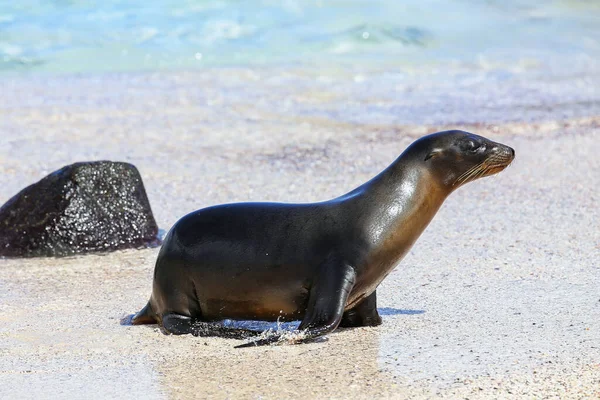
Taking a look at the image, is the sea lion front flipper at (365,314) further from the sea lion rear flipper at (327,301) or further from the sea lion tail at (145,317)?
the sea lion tail at (145,317)

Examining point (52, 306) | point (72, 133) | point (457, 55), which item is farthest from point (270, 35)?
point (52, 306)

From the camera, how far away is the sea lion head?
4562 millimetres

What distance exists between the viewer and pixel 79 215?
21.3 ft

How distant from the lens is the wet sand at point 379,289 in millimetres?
3832

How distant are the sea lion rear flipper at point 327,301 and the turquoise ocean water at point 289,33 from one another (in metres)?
13.1

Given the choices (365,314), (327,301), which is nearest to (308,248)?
(327,301)

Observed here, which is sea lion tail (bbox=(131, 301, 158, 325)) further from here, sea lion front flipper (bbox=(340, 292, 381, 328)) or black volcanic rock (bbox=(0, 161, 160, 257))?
black volcanic rock (bbox=(0, 161, 160, 257))

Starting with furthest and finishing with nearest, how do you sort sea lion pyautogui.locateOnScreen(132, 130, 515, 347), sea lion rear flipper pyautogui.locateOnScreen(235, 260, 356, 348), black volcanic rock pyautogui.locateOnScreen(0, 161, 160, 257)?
black volcanic rock pyautogui.locateOnScreen(0, 161, 160, 257)
sea lion pyautogui.locateOnScreen(132, 130, 515, 347)
sea lion rear flipper pyautogui.locateOnScreen(235, 260, 356, 348)

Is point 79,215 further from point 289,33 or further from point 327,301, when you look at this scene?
point 289,33

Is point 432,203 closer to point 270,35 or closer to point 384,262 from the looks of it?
point 384,262

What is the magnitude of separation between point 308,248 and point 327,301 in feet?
0.96

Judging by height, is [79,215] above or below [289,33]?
above

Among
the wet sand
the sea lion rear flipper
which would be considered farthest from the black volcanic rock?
the sea lion rear flipper

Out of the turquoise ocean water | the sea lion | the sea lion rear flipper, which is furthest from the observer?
the turquoise ocean water
